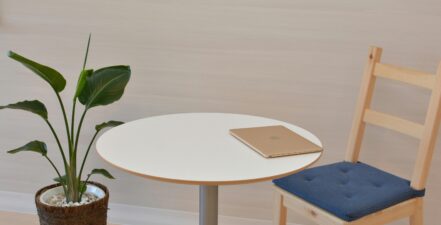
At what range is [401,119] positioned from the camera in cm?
216

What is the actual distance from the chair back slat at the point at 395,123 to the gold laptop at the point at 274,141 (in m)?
0.42

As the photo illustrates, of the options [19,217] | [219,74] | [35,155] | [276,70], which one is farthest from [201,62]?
[19,217]

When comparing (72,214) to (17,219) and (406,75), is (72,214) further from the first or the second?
(406,75)

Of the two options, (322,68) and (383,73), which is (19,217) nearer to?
(322,68)

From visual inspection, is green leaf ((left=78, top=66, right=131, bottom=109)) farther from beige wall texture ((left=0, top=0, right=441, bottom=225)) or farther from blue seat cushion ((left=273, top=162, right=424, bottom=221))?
blue seat cushion ((left=273, top=162, right=424, bottom=221))

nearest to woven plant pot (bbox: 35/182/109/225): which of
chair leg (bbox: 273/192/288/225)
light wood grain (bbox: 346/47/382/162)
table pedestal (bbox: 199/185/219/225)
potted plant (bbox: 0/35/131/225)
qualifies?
potted plant (bbox: 0/35/131/225)

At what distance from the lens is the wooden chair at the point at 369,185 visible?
6.31 feet

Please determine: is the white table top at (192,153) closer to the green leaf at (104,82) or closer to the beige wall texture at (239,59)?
the green leaf at (104,82)

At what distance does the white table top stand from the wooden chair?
0.66ft

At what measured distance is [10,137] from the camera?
285 cm

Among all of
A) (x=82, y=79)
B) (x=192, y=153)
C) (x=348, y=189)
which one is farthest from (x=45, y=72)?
(x=348, y=189)

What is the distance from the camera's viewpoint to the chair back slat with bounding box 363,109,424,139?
6.83 ft

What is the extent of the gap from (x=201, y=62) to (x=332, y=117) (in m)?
0.62

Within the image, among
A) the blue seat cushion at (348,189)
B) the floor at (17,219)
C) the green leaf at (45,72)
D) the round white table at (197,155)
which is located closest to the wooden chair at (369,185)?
the blue seat cushion at (348,189)
